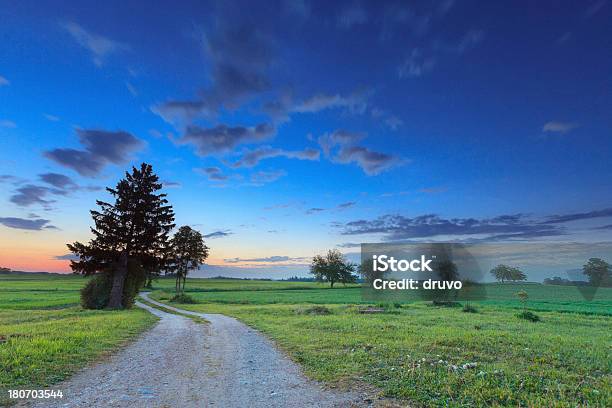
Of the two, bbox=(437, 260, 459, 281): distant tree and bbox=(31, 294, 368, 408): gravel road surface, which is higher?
bbox=(437, 260, 459, 281): distant tree

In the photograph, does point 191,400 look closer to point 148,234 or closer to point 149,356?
point 149,356

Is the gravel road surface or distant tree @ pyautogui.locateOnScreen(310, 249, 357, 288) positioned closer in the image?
the gravel road surface

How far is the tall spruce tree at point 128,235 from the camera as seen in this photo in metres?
36.1

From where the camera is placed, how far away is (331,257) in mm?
128250

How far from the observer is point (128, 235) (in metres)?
37.4

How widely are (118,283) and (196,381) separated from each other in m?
32.1

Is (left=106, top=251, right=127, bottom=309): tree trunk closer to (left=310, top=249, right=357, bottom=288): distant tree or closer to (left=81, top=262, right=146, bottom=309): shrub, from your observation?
(left=81, top=262, right=146, bottom=309): shrub

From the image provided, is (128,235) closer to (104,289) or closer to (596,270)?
(104,289)

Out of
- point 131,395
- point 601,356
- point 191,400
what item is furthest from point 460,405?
point 601,356

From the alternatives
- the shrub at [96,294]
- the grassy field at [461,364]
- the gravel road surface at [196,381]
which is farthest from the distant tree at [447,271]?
the gravel road surface at [196,381]

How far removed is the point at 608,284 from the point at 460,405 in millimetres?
103901

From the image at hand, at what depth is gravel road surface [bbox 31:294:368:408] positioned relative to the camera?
7.95 metres

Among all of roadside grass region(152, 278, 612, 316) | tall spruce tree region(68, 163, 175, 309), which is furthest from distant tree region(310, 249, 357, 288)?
tall spruce tree region(68, 163, 175, 309)

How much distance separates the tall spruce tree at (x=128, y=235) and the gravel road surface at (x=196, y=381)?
25.3 meters
